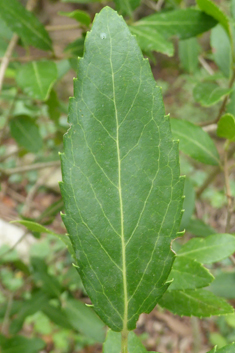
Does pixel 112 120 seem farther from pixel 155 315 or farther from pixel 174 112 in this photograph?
pixel 174 112

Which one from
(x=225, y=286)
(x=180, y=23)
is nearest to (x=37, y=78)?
(x=180, y=23)

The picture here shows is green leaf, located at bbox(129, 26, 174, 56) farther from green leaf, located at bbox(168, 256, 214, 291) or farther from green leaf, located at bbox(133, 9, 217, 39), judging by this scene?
green leaf, located at bbox(168, 256, 214, 291)

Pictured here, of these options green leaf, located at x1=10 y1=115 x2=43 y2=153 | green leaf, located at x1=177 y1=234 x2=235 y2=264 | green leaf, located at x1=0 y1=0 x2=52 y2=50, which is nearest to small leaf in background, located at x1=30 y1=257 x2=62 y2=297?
green leaf, located at x1=10 y1=115 x2=43 y2=153

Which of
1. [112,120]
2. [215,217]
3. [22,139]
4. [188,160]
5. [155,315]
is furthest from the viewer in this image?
[188,160]

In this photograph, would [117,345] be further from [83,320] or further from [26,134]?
[26,134]

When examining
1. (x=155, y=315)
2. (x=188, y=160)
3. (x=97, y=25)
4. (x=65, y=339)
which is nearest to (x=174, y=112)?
(x=188, y=160)

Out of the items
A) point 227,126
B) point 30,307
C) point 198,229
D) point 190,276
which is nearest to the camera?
point 190,276
